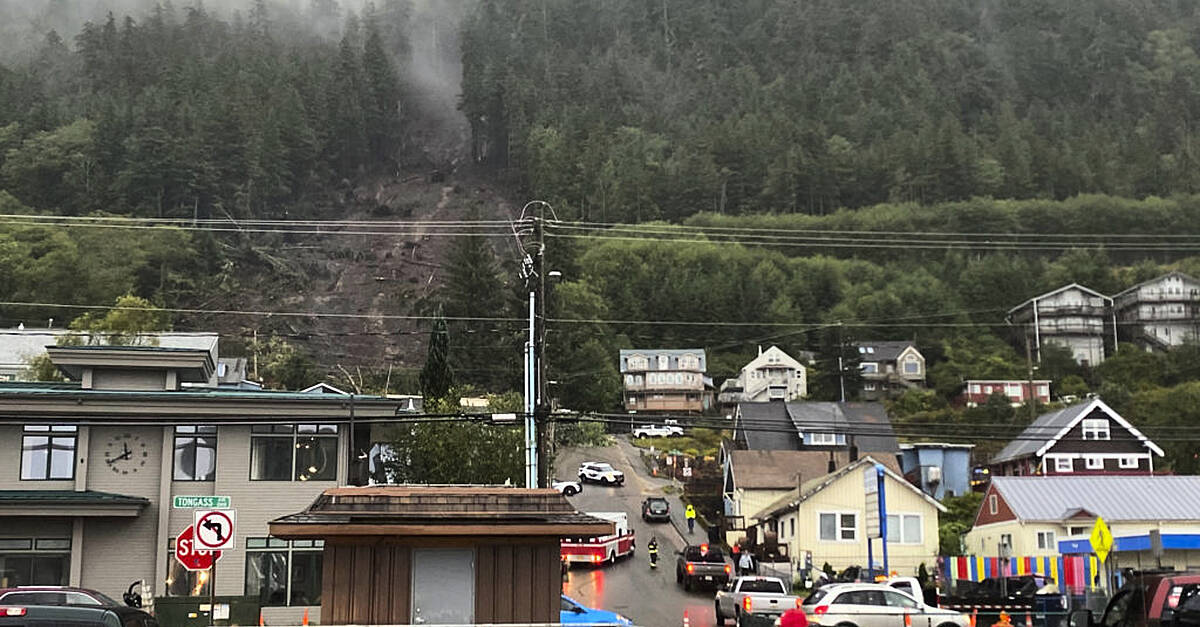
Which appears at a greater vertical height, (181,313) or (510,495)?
(181,313)

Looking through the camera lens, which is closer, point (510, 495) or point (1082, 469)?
point (510, 495)

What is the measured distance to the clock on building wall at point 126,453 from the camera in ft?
122

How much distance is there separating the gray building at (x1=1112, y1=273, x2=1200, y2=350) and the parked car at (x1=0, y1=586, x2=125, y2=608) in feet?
460

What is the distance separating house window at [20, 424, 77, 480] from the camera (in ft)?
121

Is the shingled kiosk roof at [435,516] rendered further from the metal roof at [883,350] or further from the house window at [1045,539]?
the metal roof at [883,350]

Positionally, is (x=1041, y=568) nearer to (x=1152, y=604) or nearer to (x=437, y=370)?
(x=1152, y=604)

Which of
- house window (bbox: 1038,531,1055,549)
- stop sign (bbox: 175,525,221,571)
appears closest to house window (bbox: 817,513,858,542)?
house window (bbox: 1038,531,1055,549)

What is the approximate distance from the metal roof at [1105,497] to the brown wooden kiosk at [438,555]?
37.2 meters

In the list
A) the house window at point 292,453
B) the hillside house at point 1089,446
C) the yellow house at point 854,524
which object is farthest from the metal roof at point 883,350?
the house window at point 292,453

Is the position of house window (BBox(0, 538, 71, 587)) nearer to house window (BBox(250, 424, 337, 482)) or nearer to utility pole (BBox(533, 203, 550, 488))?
house window (BBox(250, 424, 337, 482))

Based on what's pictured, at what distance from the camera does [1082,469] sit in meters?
74.2

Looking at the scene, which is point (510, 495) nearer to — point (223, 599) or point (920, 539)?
point (223, 599)

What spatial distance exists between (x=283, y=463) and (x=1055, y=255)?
16492cm

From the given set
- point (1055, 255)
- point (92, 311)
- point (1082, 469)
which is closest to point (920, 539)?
point (1082, 469)
